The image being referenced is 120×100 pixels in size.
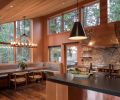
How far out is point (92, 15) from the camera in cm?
810

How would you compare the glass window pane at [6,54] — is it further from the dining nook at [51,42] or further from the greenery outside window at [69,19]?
the greenery outside window at [69,19]

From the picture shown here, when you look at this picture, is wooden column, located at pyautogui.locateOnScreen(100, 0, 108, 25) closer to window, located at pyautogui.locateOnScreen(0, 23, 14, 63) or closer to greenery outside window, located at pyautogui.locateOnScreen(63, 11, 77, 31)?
greenery outside window, located at pyautogui.locateOnScreen(63, 11, 77, 31)

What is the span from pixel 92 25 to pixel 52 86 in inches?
220

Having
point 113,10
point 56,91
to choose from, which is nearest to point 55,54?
point 113,10

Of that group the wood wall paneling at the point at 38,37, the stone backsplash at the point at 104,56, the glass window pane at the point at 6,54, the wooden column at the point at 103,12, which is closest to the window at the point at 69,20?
the wooden column at the point at 103,12

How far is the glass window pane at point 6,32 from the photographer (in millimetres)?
8578

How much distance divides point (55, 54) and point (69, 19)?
2420 millimetres

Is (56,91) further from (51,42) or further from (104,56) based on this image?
(51,42)

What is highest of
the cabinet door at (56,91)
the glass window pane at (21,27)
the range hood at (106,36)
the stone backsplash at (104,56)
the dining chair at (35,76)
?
the glass window pane at (21,27)

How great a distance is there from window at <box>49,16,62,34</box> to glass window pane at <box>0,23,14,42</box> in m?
2.58

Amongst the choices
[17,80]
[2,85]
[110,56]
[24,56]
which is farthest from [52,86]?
[24,56]

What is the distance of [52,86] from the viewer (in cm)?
312

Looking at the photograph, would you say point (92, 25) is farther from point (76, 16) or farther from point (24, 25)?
point (24, 25)

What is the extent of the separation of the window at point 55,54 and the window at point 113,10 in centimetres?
379
